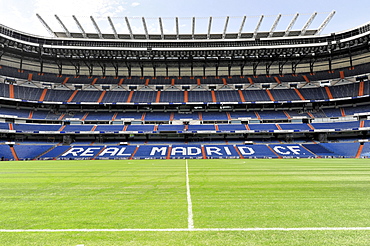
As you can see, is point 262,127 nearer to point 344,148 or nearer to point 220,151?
point 220,151

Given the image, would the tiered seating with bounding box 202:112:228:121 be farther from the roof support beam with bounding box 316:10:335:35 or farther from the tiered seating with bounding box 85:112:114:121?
the roof support beam with bounding box 316:10:335:35

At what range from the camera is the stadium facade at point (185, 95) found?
39.0 meters

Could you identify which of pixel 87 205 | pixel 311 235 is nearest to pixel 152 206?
pixel 87 205

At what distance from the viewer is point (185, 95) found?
167 feet

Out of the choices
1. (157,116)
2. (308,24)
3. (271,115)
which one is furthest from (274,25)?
(157,116)

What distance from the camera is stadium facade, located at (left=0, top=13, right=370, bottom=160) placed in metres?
39.0

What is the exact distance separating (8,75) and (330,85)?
74997mm

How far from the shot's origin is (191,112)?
50000 mm

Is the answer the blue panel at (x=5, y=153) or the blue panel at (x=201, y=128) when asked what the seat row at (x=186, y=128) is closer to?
the blue panel at (x=201, y=128)

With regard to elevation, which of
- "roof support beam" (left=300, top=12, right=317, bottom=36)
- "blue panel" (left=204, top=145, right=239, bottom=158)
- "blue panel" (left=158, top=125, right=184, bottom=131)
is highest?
"roof support beam" (left=300, top=12, right=317, bottom=36)

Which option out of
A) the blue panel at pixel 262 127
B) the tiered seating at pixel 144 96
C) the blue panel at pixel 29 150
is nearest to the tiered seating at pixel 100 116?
the tiered seating at pixel 144 96

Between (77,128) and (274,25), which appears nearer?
(77,128)

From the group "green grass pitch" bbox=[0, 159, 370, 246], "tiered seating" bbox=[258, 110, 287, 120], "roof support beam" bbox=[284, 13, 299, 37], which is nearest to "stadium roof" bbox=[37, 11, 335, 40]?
"roof support beam" bbox=[284, 13, 299, 37]

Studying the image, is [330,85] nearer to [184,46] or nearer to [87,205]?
[184,46]
